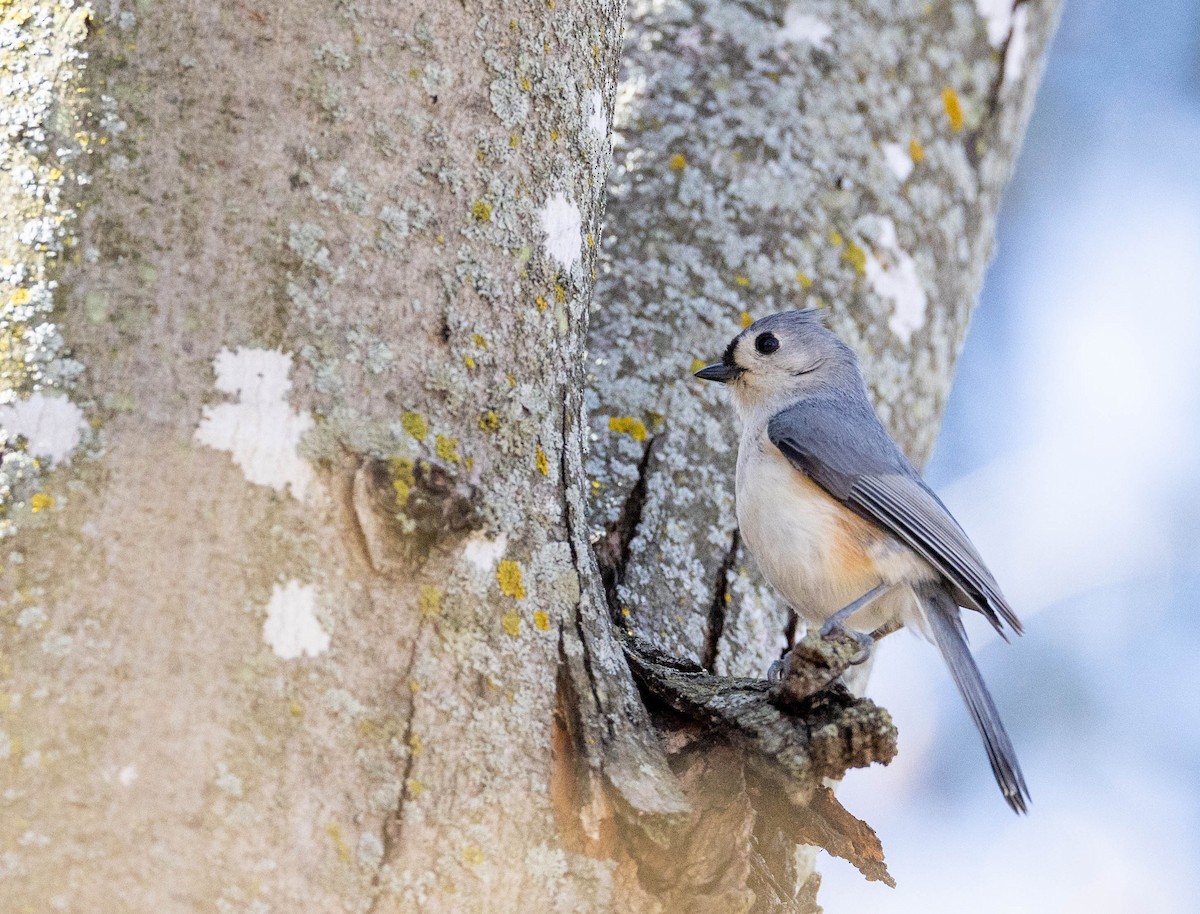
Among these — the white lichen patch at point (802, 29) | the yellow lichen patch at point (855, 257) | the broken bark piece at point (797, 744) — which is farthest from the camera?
the white lichen patch at point (802, 29)

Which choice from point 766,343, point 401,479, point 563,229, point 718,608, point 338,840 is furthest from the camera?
point 766,343

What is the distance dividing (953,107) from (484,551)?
2.41 metres

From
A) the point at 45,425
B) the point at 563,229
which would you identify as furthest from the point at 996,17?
the point at 45,425

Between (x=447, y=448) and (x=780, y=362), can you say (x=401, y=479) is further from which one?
(x=780, y=362)

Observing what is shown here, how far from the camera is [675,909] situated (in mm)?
1516

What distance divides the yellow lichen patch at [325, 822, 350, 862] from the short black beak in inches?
61.0

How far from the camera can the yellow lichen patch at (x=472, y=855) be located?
138cm

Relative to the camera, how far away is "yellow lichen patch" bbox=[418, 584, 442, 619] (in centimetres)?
143

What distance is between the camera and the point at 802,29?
10.2ft

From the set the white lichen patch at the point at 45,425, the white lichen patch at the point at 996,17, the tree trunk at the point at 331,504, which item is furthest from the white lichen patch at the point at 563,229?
the white lichen patch at the point at 996,17

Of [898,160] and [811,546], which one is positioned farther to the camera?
[898,160]

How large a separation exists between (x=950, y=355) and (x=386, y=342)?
7.25 ft

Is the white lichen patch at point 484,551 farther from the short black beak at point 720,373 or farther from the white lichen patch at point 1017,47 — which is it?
the white lichen patch at point 1017,47

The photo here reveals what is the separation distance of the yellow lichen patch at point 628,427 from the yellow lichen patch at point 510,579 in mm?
923
